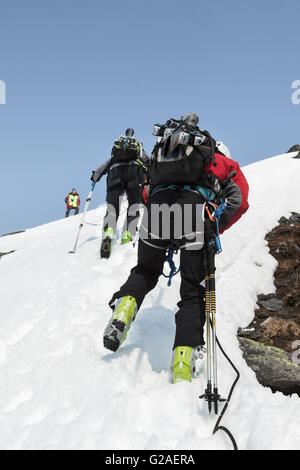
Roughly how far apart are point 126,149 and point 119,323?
5.93 meters

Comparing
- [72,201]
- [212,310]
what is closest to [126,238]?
[212,310]

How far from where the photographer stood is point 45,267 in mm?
8719

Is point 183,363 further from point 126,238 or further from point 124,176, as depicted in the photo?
point 124,176

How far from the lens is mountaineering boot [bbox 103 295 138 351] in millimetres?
3336

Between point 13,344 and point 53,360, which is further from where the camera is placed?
point 13,344

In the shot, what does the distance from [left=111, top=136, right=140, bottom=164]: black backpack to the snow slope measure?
284cm

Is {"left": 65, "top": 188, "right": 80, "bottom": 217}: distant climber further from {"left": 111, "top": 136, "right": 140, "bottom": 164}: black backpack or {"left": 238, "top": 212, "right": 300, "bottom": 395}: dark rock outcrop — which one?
{"left": 238, "top": 212, "right": 300, "bottom": 395}: dark rock outcrop

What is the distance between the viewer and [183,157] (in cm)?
347

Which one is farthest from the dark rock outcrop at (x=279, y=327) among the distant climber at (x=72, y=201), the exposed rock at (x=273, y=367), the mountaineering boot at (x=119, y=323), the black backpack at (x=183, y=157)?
the distant climber at (x=72, y=201)

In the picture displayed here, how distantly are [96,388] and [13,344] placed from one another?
1914mm

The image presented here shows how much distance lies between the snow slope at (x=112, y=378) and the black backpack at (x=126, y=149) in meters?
2.84

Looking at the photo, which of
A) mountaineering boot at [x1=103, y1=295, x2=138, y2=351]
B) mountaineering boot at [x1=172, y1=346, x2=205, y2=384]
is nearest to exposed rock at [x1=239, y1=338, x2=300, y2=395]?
mountaineering boot at [x1=172, y1=346, x2=205, y2=384]
